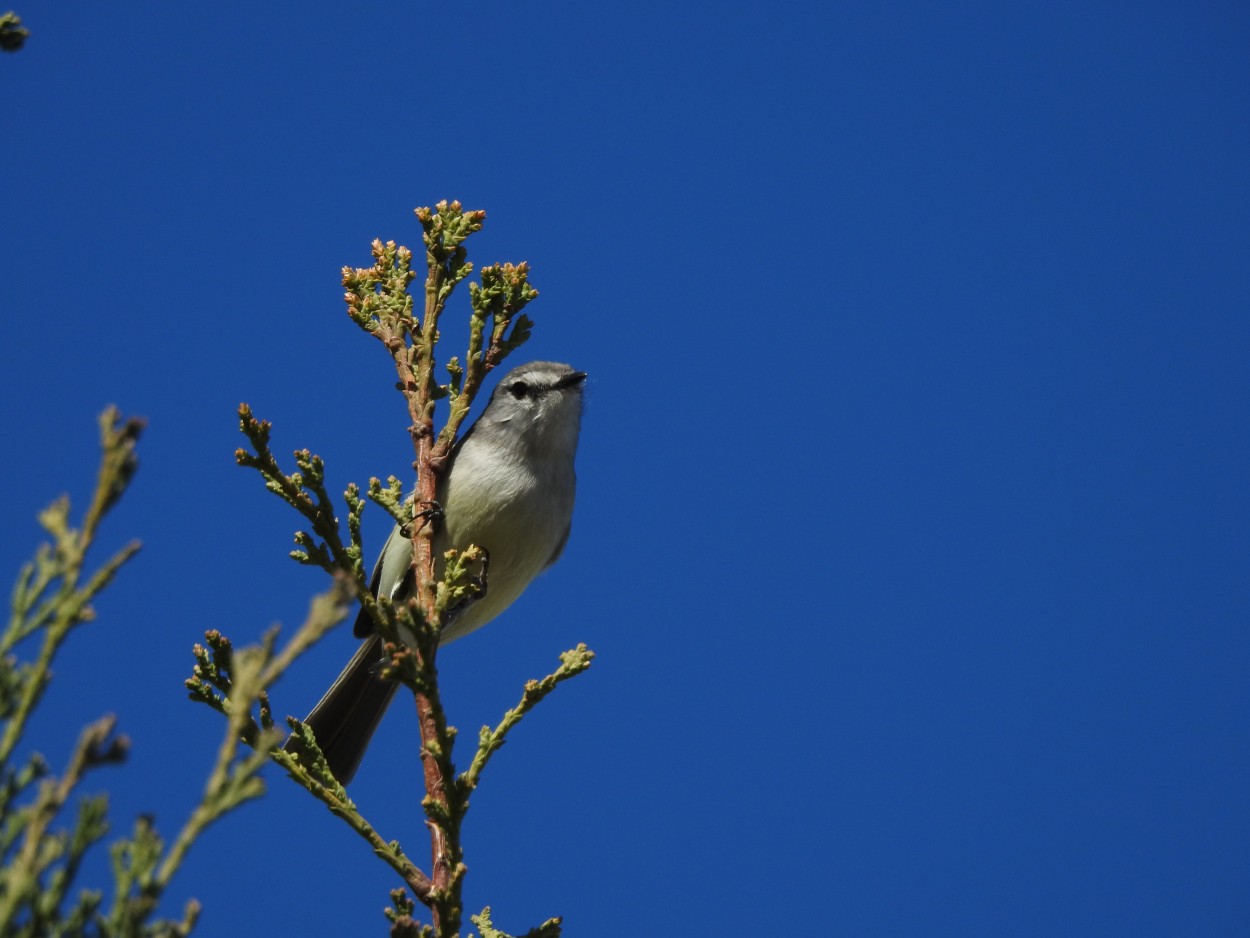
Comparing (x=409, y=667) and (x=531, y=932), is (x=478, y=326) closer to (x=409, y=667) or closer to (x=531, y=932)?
(x=409, y=667)

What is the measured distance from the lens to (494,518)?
5.20m

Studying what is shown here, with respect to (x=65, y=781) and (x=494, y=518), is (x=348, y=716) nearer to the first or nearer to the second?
(x=494, y=518)

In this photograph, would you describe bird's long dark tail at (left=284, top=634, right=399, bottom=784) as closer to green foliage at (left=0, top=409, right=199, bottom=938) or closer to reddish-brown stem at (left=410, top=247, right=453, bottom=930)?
reddish-brown stem at (left=410, top=247, right=453, bottom=930)

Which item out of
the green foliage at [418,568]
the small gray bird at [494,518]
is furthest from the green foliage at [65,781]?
the small gray bird at [494,518]

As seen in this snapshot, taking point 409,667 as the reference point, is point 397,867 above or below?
below

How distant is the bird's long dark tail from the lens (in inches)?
216

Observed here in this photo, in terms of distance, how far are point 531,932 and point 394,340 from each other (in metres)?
2.21

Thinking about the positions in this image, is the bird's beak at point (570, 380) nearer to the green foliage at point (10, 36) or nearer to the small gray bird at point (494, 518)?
the small gray bird at point (494, 518)

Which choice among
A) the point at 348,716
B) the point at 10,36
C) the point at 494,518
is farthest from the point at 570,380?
the point at 10,36

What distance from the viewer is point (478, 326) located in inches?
175

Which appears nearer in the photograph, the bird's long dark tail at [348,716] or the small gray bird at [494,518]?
the small gray bird at [494,518]

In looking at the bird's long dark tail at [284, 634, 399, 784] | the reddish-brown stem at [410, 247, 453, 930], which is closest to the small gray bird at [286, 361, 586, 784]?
the bird's long dark tail at [284, 634, 399, 784]

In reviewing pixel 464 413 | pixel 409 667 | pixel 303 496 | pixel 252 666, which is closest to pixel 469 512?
pixel 464 413

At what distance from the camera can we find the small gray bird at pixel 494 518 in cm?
518
